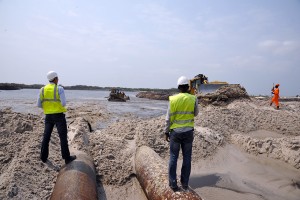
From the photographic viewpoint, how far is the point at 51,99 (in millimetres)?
5395

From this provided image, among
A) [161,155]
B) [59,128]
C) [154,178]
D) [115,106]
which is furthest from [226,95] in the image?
[115,106]

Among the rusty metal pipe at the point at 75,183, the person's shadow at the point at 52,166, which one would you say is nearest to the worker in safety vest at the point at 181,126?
the rusty metal pipe at the point at 75,183

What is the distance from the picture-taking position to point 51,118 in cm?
550

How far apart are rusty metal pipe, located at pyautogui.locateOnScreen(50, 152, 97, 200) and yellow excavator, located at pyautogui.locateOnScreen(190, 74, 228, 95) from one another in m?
12.4

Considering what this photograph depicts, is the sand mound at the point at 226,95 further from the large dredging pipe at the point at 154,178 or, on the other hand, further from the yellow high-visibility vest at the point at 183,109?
the yellow high-visibility vest at the point at 183,109

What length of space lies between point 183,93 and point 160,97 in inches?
2073

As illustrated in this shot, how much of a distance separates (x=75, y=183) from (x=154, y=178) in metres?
1.55

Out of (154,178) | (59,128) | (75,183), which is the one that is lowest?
(154,178)

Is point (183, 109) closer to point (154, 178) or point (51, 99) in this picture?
point (154, 178)

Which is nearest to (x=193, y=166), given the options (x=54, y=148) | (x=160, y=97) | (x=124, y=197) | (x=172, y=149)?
(x=124, y=197)

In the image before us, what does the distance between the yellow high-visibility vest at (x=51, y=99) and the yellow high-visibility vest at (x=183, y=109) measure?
97.4 inches

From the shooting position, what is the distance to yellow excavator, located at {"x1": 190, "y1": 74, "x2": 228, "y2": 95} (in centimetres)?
1797

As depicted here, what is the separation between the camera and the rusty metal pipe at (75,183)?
165 inches

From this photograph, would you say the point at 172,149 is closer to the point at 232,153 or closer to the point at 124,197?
the point at 124,197
